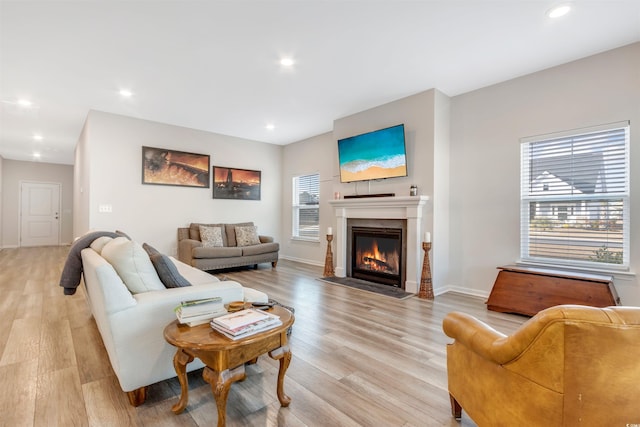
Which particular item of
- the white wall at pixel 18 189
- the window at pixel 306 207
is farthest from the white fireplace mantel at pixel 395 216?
the white wall at pixel 18 189

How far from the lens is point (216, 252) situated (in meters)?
5.08

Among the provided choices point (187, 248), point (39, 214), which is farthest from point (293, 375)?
point (39, 214)

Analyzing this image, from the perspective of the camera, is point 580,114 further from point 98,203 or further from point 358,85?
point 98,203

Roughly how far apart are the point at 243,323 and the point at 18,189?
11.3 m

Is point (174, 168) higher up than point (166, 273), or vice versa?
point (174, 168)

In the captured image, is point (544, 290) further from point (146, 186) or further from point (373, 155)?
point (146, 186)

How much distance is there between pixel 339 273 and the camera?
499 cm

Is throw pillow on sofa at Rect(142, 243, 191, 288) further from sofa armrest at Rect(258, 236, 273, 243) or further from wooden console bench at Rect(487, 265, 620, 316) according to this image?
sofa armrest at Rect(258, 236, 273, 243)

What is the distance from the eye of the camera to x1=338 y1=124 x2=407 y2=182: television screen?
14.0 feet

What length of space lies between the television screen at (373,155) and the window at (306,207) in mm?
1405

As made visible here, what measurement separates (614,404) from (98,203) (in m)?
5.86

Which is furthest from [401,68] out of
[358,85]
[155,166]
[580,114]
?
[155,166]

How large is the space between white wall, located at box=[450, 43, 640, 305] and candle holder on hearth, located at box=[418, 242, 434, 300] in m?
0.56

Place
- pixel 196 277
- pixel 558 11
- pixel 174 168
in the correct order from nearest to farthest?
pixel 558 11, pixel 196 277, pixel 174 168
